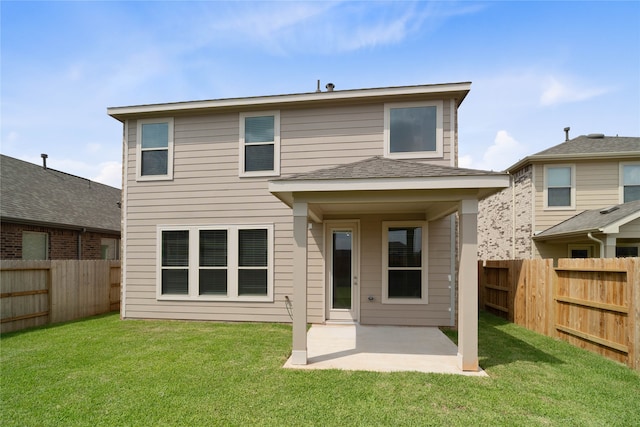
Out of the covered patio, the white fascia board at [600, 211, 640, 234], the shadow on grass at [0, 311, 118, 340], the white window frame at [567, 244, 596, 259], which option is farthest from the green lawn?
the white window frame at [567, 244, 596, 259]

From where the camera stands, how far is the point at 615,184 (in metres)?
10.0

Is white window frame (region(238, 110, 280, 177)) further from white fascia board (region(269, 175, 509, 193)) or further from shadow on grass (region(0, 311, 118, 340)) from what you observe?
shadow on grass (region(0, 311, 118, 340))

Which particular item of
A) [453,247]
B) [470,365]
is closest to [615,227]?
[453,247]

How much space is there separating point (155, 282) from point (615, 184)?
13.8m

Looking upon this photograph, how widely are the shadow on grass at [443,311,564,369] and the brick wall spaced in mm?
11991

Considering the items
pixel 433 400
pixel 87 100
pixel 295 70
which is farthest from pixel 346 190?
pixel 87 100

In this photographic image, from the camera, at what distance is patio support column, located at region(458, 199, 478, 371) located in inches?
181

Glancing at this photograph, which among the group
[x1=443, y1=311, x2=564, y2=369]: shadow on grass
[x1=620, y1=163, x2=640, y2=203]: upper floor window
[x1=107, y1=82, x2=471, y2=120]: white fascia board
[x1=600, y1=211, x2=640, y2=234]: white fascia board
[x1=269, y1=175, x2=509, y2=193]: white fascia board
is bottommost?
[x1=443, y1=311, x2=564, y2=369]: shadow on grass

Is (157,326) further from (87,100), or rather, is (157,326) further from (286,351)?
(87,100)

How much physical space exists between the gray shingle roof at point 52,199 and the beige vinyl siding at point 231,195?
4566 millimetres

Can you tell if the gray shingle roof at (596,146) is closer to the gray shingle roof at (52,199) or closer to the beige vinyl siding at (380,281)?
the beige vinyl siding at (380,281)

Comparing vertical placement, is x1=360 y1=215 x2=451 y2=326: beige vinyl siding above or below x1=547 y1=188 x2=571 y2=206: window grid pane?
below

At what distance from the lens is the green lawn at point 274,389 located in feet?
11.0

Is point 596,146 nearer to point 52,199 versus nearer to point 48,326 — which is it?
point 48,326
